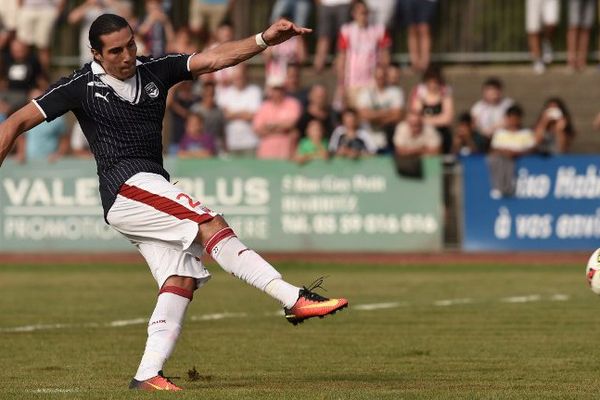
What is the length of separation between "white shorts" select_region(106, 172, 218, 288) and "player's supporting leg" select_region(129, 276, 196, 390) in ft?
0.25

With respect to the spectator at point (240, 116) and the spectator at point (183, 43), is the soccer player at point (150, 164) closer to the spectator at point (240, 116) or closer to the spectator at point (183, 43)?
the spectator at point (240, 116)

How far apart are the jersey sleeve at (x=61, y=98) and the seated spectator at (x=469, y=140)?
601 inches

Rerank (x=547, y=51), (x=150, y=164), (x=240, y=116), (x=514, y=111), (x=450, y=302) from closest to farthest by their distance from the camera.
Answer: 1. (x=150, y=164)
2. (x=450, y=302)
3. (x=514, y=111)
4. (x=240, y=116)
5. (x=547, y=51)

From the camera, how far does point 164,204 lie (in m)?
9.09

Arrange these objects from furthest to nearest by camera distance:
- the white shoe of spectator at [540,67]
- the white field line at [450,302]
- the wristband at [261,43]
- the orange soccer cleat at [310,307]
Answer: the white shoe of spectator at [540,67]
the white field line at [450,302]
the wristband at [261,43]
the orange soccer cleat at [310,307]

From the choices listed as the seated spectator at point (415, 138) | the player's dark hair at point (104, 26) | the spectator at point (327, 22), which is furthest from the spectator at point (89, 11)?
the player's dark hair at point (104, 26)

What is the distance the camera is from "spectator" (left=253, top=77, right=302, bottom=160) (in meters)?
24.0

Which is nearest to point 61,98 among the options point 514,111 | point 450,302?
point 450,302

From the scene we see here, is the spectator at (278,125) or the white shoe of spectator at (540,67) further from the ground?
the white shoe of spectator at (540,67)

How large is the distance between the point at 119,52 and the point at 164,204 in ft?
3.09

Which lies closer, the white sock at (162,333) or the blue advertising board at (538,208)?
the white sock at (162,333)

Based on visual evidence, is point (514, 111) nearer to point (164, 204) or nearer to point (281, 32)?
point (281, 32)

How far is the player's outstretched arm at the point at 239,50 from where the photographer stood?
9.03 metres

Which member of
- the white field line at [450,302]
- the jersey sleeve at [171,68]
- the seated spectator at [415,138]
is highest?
the jersey sleeve at [171,68]
